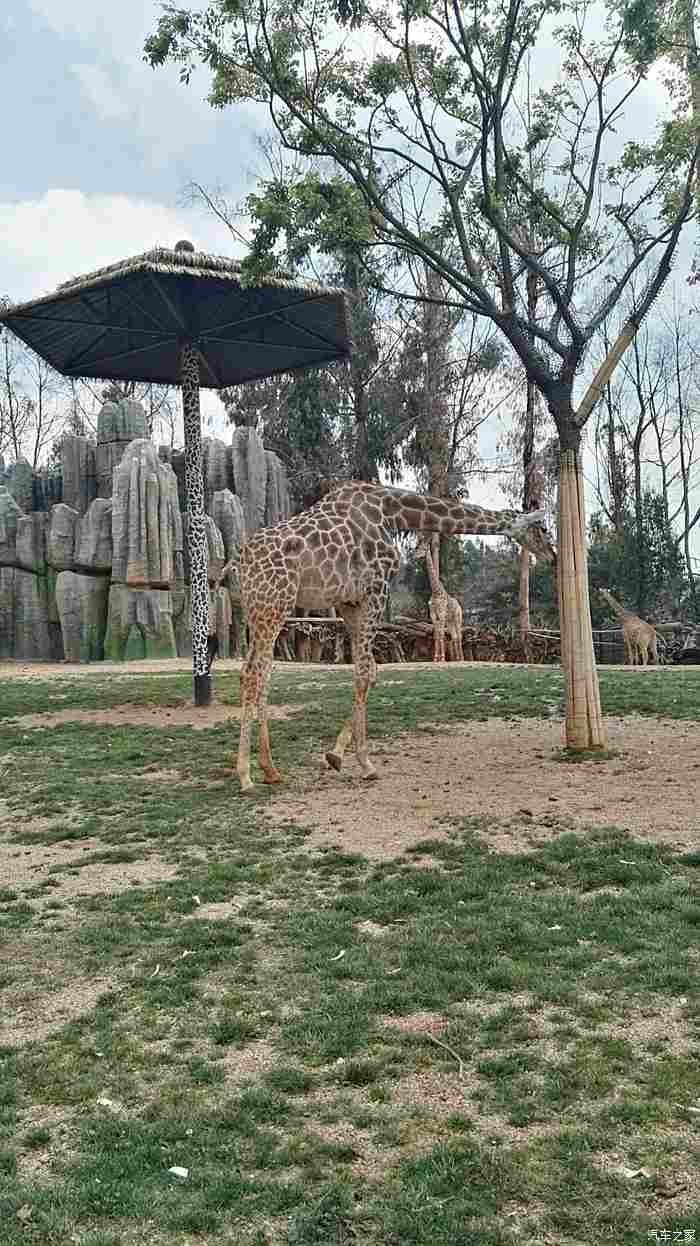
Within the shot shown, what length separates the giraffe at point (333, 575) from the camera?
9.02 meters

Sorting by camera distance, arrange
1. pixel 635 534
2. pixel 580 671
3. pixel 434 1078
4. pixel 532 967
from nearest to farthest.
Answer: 1. pixel 434 1078
2. pixel 532 967
3. pixel 580 671
4. pixel 635 534

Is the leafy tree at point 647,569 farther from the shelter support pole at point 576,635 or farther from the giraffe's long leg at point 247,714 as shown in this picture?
the giraffe's long leg at point 247,714

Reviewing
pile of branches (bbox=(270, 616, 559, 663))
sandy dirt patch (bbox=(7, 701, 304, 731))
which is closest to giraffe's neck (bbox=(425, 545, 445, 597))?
pile of branches (bbox=(270, 616, 559, 663))

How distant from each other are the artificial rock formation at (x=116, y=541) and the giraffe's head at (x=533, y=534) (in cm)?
1293

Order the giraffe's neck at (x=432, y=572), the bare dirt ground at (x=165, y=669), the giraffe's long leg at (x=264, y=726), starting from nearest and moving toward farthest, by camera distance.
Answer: the giraffe's long leg at (x=264, y=726), the bare dirt ground at (x=165, y=669), the giraffe's neck at (x=432, y=572)

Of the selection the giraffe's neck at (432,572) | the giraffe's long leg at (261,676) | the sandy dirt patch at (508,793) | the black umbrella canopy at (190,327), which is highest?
the black umbrella canopy at (190,327)

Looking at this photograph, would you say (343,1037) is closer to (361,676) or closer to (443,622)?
(361,676)

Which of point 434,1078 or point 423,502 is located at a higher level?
point 423,502

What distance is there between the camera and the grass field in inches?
118

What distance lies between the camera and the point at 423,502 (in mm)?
9711

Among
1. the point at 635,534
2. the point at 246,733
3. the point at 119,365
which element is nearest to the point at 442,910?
the point at 246,733

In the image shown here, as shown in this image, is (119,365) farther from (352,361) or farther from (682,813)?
(352,361)

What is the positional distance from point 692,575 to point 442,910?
2844 centimetres

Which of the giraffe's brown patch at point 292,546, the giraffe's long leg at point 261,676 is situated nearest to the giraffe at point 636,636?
the giraffe's brown patch at point 292,546
